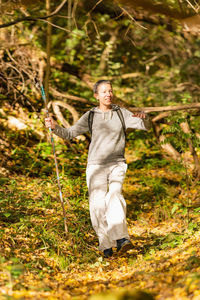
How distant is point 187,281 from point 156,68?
10870 millimetres

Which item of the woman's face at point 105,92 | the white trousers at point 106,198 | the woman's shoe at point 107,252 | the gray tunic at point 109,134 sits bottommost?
the woman's shoe at point 107,252

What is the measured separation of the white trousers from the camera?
3971mm

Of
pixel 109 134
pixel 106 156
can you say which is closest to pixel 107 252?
pixel 106 156

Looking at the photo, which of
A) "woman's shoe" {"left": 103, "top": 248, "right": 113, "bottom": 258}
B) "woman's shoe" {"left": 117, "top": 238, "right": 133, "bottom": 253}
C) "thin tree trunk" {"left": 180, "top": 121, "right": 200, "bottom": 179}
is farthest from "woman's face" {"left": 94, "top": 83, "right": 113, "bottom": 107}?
"thin tree trunk" {"left": 180, "top": 121, "right": 200, "bottom": 179}

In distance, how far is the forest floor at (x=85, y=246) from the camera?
289 centimetres

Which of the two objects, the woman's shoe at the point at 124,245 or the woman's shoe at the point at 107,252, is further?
the woman's shoe at the point at 107,252

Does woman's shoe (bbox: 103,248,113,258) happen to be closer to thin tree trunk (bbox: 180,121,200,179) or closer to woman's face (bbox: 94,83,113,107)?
woman's face (bbox: 94,83,113,107)

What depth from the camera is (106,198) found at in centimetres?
411

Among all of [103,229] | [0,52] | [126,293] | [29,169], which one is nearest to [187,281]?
[126,293]

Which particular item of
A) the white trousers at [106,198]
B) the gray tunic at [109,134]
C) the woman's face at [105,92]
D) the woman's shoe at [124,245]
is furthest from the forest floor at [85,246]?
the woman's face at [105,92]

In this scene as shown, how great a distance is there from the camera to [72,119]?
313 inches

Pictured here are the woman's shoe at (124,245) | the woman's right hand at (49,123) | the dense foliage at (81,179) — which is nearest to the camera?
the dense foliage at (81,179)

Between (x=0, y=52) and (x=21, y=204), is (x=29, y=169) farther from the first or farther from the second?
(x=0, y=52)

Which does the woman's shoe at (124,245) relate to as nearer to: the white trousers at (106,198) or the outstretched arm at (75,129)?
the white trousers at (106,198)
